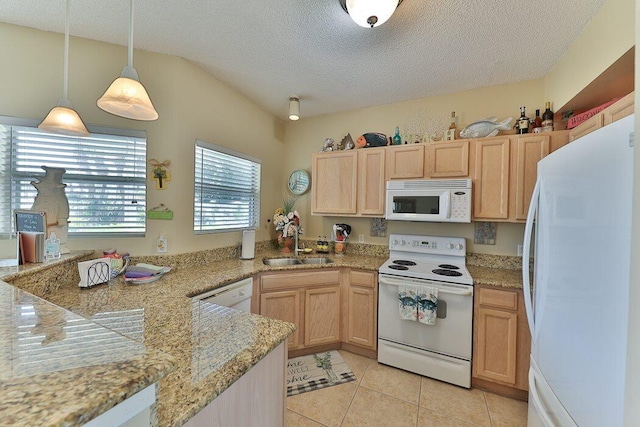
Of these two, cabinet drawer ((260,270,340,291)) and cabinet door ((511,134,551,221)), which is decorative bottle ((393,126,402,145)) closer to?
cabinet door ((511,134,551,221))

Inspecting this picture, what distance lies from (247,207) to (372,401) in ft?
7.33

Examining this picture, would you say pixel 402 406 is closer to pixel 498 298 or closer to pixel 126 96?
pixel 498 298

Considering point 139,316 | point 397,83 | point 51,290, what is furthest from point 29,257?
point 397,83

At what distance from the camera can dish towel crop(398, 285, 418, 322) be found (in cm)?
210

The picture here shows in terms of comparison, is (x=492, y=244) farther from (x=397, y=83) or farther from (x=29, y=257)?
(x=29, y=257)

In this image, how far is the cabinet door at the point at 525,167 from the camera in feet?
6.77

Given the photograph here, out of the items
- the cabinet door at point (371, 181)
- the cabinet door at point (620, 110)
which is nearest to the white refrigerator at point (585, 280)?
the cabinet door at point (620, 110)

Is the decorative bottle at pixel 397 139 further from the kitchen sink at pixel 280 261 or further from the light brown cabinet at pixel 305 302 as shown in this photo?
the kitchen sink at pixel 280 261

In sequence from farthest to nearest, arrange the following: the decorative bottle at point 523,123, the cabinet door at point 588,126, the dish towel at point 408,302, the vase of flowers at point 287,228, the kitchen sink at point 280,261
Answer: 1. the vase of flowers at point 287,228
2. the kitchen sink at point 280,261
3. the decorative bottle at point 523,123
4. the dish towel at point 408,302
5. the cabinet door at point 588,126

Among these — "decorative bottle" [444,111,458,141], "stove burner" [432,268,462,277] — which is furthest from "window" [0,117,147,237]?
"decorative bottle" [444,111,458,141]

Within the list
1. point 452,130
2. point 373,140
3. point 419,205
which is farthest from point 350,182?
point 452,130

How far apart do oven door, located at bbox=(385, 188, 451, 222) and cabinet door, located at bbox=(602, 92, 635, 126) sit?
40.0 inches

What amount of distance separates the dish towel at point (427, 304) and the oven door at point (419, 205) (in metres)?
0.64

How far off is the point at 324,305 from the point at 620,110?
2414mm
